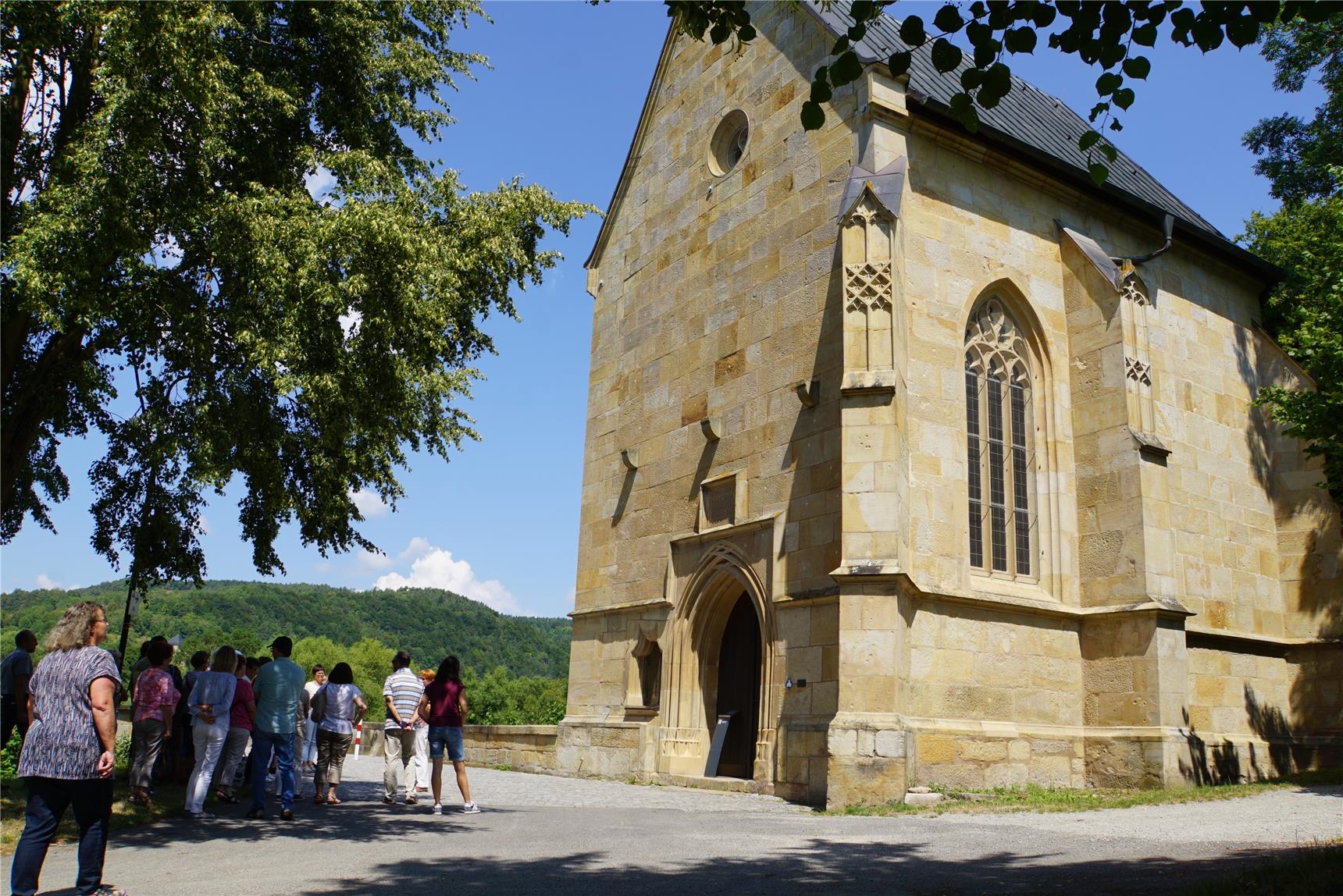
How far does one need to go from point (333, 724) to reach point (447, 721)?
1482 millimetres

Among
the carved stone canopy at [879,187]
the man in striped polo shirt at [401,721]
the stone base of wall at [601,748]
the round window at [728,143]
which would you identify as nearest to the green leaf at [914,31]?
the carved stone canopy at [879,187]

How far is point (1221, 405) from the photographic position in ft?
63.2

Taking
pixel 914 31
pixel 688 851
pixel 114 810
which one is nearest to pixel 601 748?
pixel 114 810

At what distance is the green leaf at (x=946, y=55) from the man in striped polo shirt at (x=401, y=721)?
27.9 feet

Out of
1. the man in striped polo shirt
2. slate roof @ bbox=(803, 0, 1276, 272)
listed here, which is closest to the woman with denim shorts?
the man in striped polo shirt

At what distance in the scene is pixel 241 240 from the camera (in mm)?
10469

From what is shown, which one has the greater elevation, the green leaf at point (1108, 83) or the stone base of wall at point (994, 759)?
the green leaf at point (1108, 83)

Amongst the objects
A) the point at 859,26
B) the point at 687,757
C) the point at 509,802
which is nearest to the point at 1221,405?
the point at 687,757

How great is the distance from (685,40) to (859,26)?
46.1 ft

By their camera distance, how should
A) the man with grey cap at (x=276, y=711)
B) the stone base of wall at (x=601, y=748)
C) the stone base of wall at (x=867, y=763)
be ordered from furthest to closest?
the stone base of wall at (x=601, y=748), the stone base of wall at (x=867, y=763), the man with grey cap at (x=276, y=711)

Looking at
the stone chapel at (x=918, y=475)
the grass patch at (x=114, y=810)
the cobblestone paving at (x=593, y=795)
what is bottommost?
the cobblestone paving at (x=593, y=795)

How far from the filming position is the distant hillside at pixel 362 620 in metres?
90.4

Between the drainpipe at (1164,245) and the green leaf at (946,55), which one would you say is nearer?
the green leaf at (946,55)

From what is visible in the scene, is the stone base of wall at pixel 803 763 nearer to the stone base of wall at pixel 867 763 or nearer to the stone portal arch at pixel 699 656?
the stone base of wall at pixel 867 763
